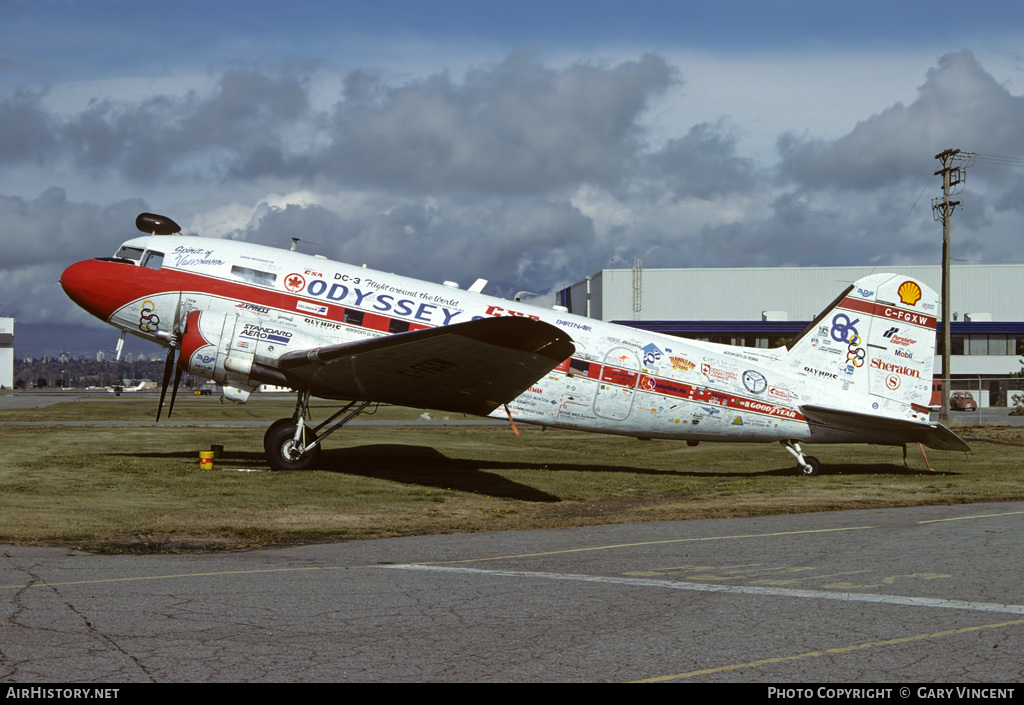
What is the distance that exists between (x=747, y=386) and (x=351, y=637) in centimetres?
1676

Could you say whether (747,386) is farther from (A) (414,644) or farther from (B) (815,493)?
(A) (414,644)

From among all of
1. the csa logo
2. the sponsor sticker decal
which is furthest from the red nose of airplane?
the sponsor sticker decal

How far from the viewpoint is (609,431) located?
21.4 m

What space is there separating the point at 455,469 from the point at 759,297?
79184 mm

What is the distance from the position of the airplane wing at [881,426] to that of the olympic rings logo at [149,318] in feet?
53.6

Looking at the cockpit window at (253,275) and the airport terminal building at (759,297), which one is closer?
the cockpit window at (253,275)

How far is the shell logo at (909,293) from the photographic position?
72.4ft

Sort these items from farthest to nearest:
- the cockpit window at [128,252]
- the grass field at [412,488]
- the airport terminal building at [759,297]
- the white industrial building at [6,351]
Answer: the white industrial building at [6,351], the airport terminal building at [759,297], the cockpit window at [128,252], the grass field at [412,488]

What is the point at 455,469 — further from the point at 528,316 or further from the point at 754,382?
the point at 754,382

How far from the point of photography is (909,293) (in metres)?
22.2

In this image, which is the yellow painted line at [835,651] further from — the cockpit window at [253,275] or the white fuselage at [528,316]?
the cockpit window at [253,275]

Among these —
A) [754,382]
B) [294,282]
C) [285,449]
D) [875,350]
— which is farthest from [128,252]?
[875,350]

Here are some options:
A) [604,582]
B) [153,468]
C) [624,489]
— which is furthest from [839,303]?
[153,468]

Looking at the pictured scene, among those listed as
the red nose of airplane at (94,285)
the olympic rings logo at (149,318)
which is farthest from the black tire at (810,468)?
the red nose of airplane at (94,285)
